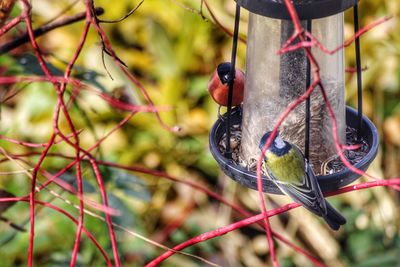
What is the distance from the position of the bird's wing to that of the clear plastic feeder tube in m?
0.20

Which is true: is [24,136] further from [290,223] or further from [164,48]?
[290,223]

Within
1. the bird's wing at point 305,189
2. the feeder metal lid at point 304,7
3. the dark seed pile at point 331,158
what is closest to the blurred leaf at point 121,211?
the dark seed pile at point 331,158

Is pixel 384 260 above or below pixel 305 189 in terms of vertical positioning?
below

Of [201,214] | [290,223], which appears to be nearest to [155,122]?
[201,214]

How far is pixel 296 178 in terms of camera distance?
207 cm

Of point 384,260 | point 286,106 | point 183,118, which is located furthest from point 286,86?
point 183,118

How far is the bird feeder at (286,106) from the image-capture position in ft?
6.90

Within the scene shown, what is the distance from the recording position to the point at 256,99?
228cm

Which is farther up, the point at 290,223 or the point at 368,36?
the point at 368,36

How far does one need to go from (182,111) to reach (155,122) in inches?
7.1

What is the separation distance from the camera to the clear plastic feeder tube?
2.15 m

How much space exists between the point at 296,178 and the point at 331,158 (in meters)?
0.25

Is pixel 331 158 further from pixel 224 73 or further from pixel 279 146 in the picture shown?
pixel 224 73

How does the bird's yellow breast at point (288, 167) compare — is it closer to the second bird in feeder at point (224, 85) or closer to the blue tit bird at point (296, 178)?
the blue tit bird at point (296, 178)
